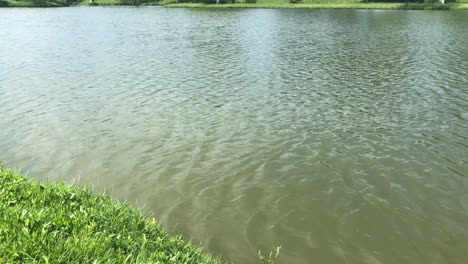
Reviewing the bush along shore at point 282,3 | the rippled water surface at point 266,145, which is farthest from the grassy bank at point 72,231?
the bush along shore at point 282,3

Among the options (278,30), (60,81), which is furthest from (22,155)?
(278,30)

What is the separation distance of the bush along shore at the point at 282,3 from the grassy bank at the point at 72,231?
414 feet

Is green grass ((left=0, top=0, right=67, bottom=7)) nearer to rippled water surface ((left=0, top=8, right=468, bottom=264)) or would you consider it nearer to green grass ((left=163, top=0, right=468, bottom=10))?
green grass ((left=163, top=0, right=468, bottom=10))

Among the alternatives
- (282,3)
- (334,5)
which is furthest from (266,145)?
(282,3)

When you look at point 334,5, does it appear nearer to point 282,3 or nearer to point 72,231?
point 282,3

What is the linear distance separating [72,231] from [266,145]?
37.2 feet

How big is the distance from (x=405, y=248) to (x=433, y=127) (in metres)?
12.0

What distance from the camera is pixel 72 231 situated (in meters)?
8.41

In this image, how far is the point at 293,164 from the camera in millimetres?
16516

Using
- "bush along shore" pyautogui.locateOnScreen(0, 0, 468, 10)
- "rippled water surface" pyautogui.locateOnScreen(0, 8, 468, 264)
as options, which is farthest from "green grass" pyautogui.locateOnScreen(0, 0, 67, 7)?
"rippled water surface" pyautogui.locateOnScreen(0, 8, 468, 264)

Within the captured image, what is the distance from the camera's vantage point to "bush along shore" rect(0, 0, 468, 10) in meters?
Result: 120

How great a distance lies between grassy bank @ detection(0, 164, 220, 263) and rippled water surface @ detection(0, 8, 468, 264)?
7.64 feet

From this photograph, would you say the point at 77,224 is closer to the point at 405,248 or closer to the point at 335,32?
the point at 405,248

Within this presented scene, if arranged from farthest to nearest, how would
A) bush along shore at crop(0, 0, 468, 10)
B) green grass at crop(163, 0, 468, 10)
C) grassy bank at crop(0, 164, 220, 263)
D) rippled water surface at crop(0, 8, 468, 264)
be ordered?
bush along shore at crop(0, 0, 468, 10), green grass at crop(163, 0, 468, 10), rippled water surface at crop(0, 8, 468, 264), grassy bank at crop(0, 164, 220, 263)
